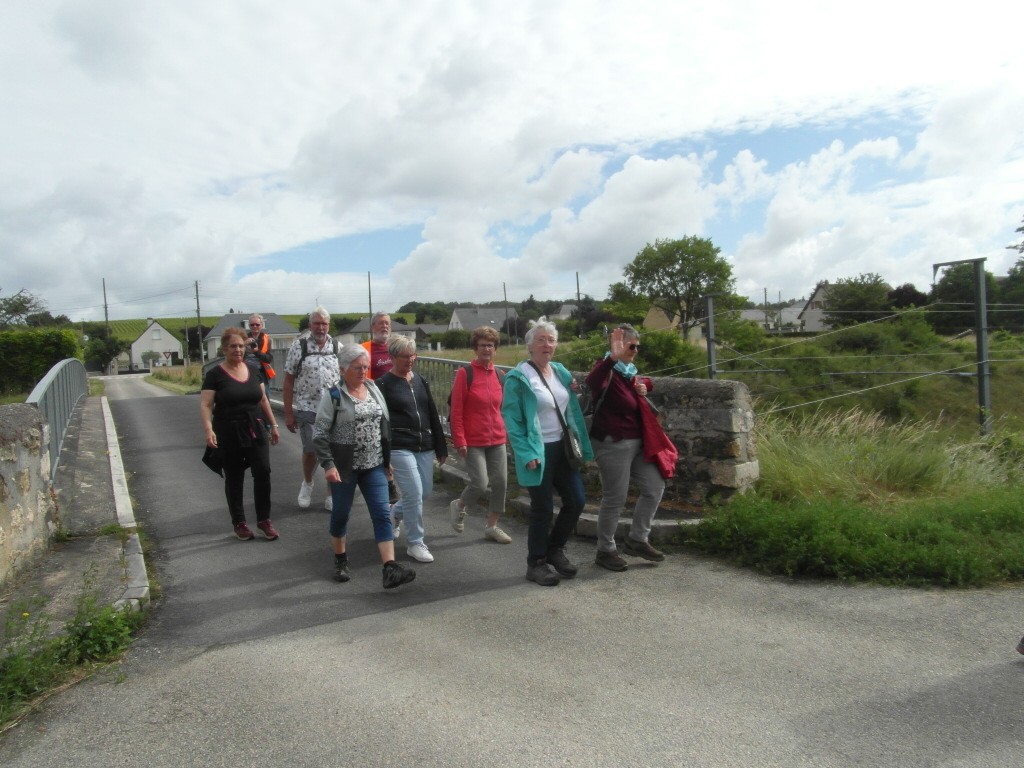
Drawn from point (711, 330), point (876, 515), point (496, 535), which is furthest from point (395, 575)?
point (711, 330)

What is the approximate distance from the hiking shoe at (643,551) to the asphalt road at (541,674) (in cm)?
15

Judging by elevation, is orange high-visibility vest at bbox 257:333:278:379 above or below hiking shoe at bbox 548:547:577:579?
above

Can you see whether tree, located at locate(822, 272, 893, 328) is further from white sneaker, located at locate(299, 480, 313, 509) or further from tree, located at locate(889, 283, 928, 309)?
white sneaker, located at locate(299, 480, 313, 509)

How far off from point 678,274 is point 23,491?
49563 millimetres

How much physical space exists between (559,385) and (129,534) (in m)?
3.82

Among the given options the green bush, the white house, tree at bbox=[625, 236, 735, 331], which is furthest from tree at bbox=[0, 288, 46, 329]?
the white house

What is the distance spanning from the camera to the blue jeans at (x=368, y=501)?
5.55m

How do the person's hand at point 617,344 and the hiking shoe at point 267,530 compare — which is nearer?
the person's hand at point 617,344

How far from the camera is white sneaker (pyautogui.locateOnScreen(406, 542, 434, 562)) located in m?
6.00

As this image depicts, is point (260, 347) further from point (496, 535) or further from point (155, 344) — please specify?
point (155, 344)

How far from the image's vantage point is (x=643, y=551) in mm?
5945

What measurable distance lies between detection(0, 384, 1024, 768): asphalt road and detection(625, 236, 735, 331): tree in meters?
47.6

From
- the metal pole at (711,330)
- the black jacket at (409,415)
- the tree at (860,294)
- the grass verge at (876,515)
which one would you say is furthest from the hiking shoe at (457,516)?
the tree at (860,294)

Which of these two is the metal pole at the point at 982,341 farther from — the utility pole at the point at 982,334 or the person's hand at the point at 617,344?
the person's hand at the point at 617,344
